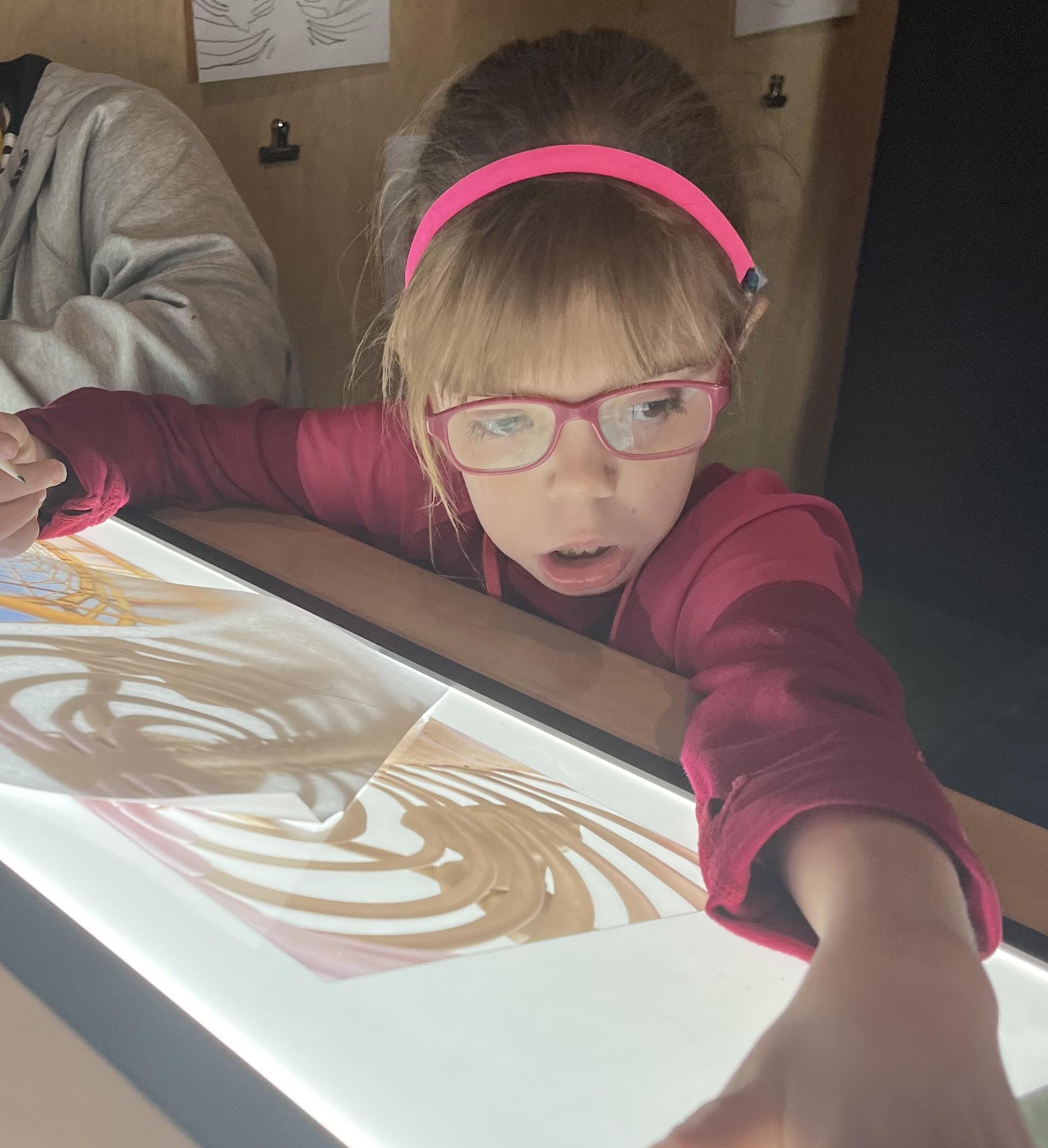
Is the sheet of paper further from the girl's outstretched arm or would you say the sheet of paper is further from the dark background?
the dark background

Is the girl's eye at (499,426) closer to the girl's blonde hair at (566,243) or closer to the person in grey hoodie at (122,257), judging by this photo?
the girl's blonde hair at (566,243)

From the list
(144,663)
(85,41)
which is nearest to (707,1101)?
(144,663)

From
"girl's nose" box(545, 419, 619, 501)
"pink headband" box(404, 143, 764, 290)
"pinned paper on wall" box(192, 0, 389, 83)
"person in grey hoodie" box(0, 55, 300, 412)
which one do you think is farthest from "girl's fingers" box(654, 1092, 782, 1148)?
"pinned paper on wall" box(192, 0, 389, 83)

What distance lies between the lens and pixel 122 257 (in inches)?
36.8

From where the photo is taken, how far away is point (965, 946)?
36cm

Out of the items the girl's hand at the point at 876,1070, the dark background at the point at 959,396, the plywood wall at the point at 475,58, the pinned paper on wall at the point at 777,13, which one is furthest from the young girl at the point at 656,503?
the pinned paper on wall at the point at 777,13

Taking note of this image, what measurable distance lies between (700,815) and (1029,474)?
52.6 inches

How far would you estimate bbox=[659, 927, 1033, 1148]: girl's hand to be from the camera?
0.96 feet

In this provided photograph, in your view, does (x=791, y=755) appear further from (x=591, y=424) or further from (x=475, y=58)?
(x=475, y=58)

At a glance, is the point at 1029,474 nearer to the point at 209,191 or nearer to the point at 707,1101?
the point at 209,191

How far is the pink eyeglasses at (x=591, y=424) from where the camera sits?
59 centimetres

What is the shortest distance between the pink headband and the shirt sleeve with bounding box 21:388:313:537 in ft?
0.80

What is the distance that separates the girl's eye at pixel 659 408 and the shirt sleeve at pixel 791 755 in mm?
135

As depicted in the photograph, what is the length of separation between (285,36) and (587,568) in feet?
3.10
